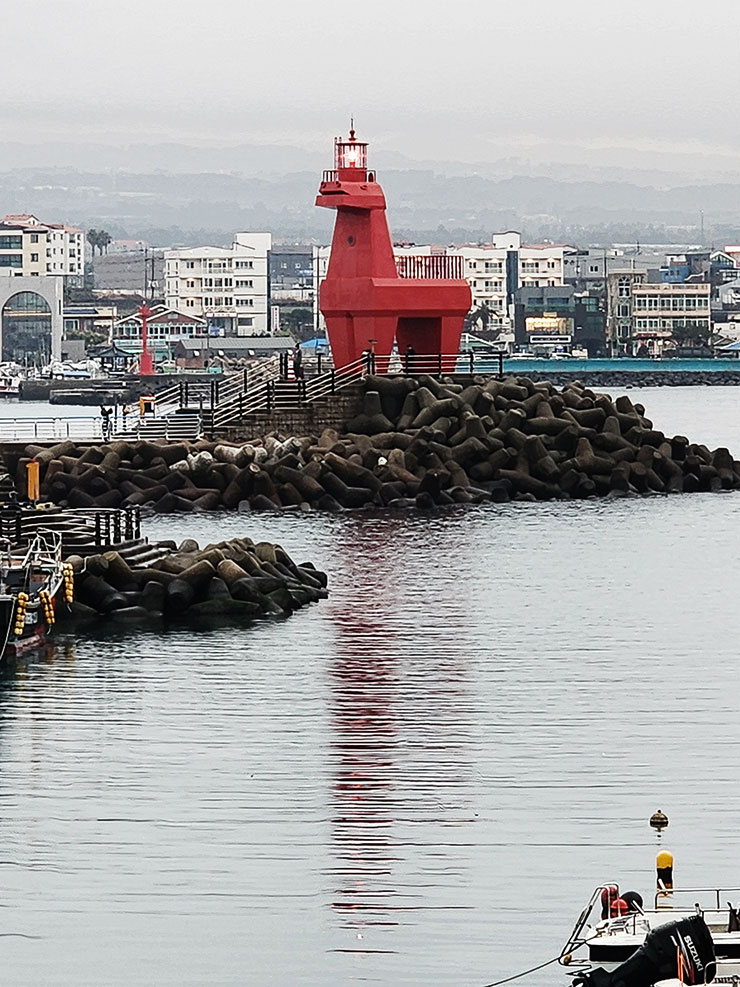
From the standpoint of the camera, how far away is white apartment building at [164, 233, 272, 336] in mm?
180500

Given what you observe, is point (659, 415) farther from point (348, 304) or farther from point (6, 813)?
point (6, 813)

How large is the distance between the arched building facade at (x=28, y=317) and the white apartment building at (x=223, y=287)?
17.1 metres

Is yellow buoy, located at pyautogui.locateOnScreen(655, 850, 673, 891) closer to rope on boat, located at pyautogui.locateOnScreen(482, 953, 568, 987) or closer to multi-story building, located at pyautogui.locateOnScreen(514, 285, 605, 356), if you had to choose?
rope on boat, located at pyautogui.locateOnScreen(482, 953, 568, 987)

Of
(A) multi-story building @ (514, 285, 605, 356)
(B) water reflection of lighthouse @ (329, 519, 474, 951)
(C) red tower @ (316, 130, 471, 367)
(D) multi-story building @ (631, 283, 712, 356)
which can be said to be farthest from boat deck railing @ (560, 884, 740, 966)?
(D) multi-story building @ (631, 283, 712, 356)

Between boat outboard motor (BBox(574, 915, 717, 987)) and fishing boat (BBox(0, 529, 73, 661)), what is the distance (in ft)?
39.8

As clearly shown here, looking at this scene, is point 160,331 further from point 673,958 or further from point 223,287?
point 673,958

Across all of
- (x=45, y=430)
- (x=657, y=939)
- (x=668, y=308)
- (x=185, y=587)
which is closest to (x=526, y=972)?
(x=657, y=939)

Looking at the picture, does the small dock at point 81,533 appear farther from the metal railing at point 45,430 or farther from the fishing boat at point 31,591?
the metal railing at point 45,430

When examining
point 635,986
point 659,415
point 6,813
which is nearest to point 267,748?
point 6,813

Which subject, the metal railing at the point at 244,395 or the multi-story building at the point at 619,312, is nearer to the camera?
the metal railing at the point at 244,395

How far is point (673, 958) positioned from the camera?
12.0 meters

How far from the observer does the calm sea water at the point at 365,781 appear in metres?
14.5

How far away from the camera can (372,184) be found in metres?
47.6

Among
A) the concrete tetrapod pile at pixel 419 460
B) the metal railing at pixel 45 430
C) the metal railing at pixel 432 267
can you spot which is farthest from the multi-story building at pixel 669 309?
the concrete tetrapod pile at pixel 419 460
